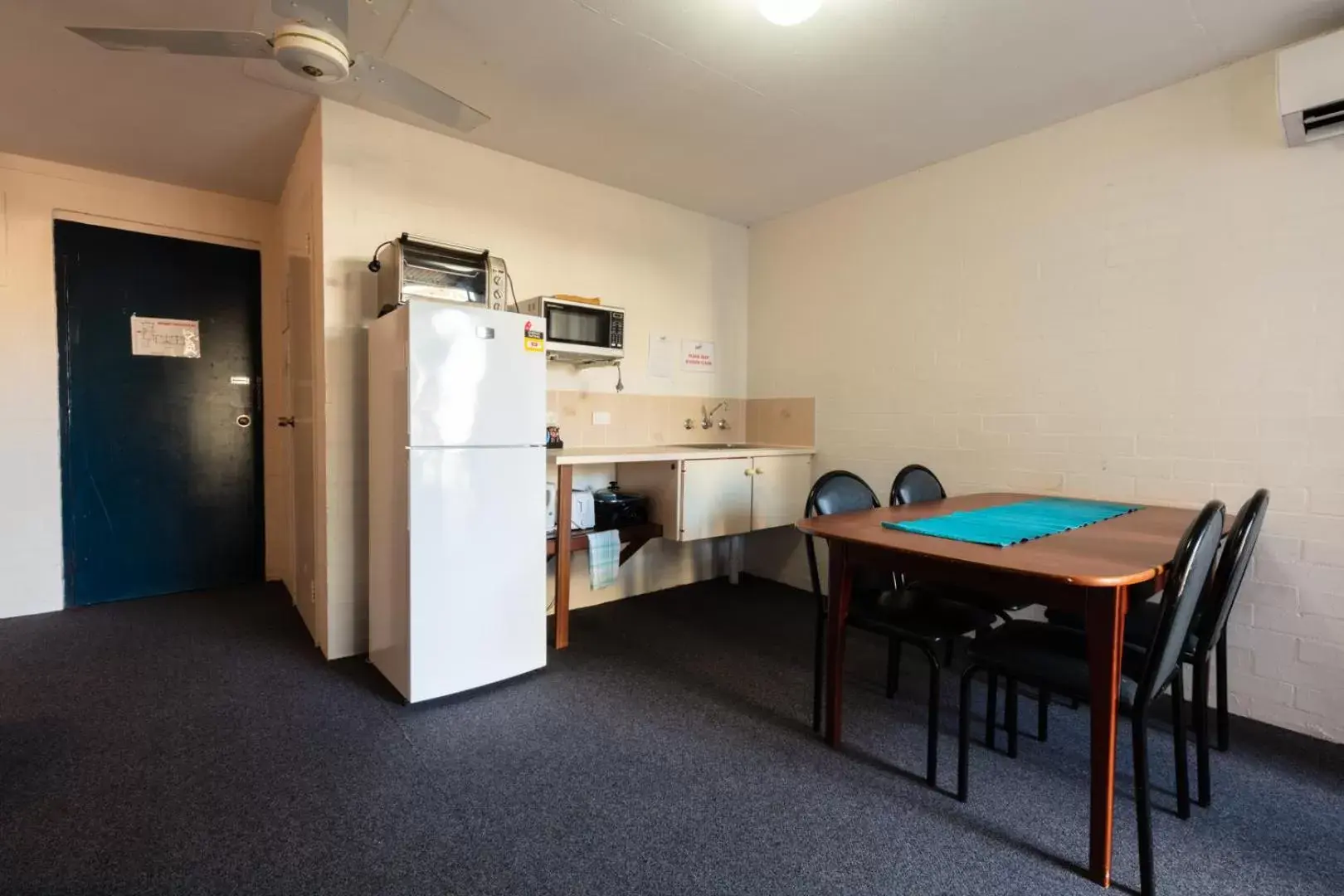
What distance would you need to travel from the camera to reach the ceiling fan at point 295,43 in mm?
1640

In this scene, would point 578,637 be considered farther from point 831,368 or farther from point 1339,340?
point 1339,340

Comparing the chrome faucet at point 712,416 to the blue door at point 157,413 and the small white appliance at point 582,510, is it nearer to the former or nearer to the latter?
the small white appliance at point 582,510

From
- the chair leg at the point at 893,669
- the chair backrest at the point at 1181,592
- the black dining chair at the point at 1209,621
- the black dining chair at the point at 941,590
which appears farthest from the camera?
the chair leg at the point at 893,669

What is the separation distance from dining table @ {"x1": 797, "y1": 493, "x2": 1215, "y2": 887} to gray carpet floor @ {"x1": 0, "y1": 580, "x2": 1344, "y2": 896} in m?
0.25

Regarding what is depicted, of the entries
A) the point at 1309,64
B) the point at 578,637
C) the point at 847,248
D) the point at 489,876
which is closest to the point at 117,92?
the point at 578,637

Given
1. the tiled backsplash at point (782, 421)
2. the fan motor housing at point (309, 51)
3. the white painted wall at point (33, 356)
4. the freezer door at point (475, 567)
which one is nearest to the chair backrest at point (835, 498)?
the freezer door at point (475, 567)

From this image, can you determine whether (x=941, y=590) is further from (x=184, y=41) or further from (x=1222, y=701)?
(x=184, y=41)

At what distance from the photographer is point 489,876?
151cm

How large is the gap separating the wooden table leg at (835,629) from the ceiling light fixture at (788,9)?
5.53 feet

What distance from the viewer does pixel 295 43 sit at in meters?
1.70

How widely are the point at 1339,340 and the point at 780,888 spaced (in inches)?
107

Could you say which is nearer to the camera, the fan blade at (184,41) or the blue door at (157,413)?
the fan blade at (184,41)

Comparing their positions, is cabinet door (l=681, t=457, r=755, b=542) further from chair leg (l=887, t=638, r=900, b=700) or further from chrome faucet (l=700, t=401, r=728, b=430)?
chair leg (l=887, t=638, r=900, b=700)

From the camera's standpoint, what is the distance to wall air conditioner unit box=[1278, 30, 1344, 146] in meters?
2.03
